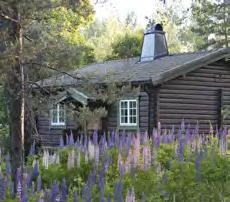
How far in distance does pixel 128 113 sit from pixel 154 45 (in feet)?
15.0

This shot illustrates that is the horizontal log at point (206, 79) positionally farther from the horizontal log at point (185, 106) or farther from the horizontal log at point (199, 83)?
the horizontal log at point (185, 106)

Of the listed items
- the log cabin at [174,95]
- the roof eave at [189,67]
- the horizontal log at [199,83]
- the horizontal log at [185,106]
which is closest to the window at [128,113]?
the log cabin at [174,95]

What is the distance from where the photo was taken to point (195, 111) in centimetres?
2273

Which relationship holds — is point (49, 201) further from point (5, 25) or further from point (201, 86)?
point (201, 86)

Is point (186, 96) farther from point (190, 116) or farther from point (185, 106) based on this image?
point (190, 116)

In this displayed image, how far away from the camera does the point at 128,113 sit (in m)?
22.2

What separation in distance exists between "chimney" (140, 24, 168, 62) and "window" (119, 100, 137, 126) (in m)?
3.66

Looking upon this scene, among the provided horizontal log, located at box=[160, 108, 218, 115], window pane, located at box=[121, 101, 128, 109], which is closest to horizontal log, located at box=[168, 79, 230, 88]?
horizontal log, located at box=[160, 108, 218, 115]

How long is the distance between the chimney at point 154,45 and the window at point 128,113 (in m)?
3.66

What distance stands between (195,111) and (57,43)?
14588 millimetres

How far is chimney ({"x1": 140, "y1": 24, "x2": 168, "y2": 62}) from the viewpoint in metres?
25.4

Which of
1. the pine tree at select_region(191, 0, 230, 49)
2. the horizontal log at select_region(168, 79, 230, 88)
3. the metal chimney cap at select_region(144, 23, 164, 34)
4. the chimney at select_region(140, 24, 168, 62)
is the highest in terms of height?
the pine tree at select_region(191, 0, 230, 49)

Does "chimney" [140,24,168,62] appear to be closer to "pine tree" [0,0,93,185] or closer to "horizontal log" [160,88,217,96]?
"horizontal log" [160,88,217,96]

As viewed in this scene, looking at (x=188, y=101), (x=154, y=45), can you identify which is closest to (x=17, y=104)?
(x=188, y=101)
